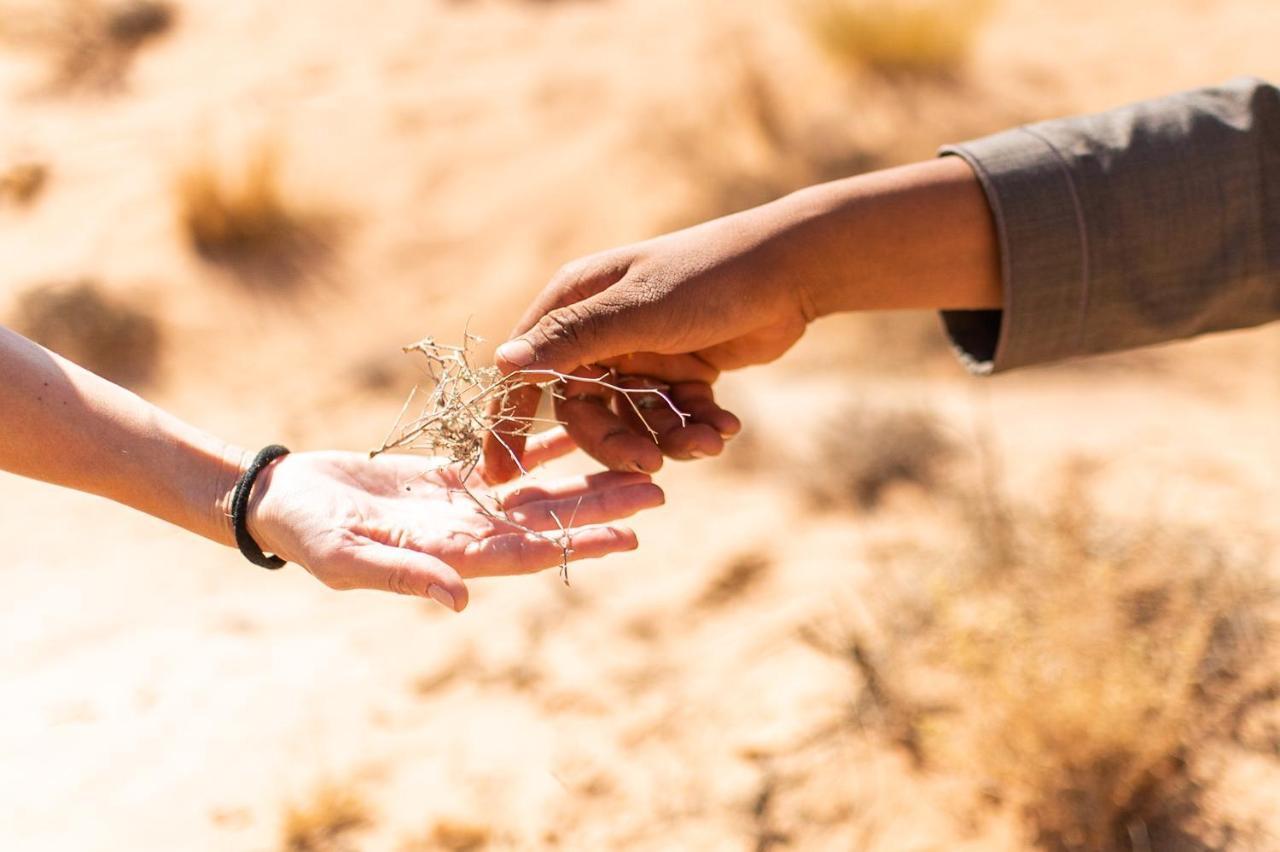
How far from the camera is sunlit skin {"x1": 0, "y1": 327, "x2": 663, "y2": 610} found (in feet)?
6.07

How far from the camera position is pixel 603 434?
205 cm

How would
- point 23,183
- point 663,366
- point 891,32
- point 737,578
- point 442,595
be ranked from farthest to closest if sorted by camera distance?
point 891,32, point 23,183, point 737,578, point 663,366, point 442,595

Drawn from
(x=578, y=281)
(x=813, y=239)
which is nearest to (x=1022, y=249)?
(x=813, y=239)

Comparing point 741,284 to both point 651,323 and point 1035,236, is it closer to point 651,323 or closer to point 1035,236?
point 651,323

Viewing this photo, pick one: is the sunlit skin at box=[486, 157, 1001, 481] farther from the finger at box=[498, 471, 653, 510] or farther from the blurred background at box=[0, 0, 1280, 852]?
the blurred background at box=[0, 0, 1280, 852]

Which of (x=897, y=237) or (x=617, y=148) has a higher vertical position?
(x=897, y=237)

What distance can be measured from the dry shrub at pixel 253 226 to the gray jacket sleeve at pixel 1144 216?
12.9 ft

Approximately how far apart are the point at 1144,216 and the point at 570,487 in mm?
→ 1212

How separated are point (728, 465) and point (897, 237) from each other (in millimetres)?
1886

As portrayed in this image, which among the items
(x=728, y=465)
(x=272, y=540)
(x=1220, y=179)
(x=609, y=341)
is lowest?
(x=728, y=465)

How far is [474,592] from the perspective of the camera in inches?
127

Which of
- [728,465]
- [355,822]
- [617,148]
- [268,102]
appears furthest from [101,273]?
[355,822]

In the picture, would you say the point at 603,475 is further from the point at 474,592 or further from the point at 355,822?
the point at 474,592

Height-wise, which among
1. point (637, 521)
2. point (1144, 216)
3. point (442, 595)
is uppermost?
point (1144, 216)
